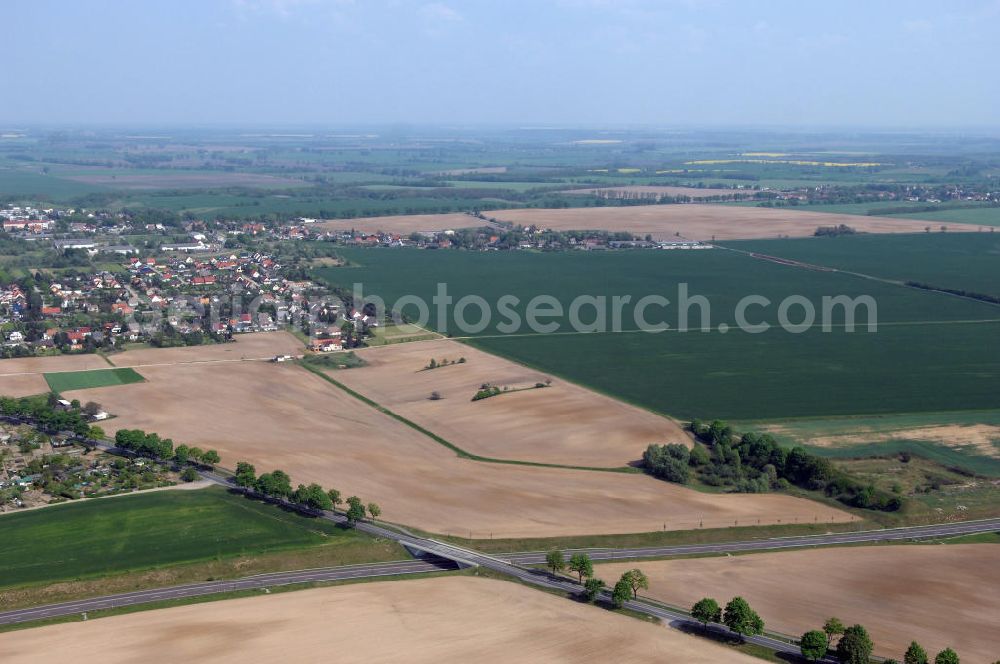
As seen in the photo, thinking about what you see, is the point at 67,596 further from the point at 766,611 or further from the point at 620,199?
the point at 620,199

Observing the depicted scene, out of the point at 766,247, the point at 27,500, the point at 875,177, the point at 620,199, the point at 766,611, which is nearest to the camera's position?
the point at 766,611

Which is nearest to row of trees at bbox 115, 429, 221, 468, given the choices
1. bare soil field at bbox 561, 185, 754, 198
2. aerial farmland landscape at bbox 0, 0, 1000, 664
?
aerial farmland landscape at bbox 0, 0, 1000, 664

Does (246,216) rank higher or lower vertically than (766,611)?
higher

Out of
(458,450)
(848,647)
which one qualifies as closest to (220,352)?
(458,450)

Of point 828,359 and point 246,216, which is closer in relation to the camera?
point 828,359

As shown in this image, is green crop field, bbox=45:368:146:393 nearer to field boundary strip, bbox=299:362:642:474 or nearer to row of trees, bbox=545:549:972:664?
field boundary strip, bbox=299:362:642:474

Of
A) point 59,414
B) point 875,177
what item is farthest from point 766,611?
point 875,177

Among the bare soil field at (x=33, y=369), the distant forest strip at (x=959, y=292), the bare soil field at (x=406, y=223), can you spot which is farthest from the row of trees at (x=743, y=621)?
the bare soil field at (x=406, y=223)

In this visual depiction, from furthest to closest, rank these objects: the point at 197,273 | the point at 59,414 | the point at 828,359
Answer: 1. the point at 197,273
2. the point at 828,359
3. the point at 59,414
